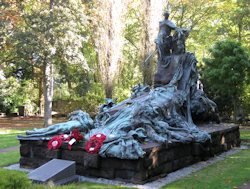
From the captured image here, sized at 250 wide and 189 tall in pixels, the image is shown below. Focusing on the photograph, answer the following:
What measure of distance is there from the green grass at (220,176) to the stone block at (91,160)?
58.4 inches

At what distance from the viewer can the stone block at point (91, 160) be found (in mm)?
5605

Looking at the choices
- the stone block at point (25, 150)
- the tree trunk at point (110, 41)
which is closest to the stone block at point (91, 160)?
the stone block at point (25, 150)

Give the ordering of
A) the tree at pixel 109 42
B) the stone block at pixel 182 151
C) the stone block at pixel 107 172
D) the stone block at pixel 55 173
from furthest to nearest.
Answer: the tree at pixel 109 42 → the stone block at pixel 182 151 → the stone block at pixel 107 172 → the stone block at pixel 55 173

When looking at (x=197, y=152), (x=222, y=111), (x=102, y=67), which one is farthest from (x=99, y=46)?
(x=197, y=152)

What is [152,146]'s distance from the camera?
5703 millimetres

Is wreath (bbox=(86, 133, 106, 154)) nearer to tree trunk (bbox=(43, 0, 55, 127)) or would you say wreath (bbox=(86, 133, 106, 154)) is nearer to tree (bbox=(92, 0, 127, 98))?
tree (bbox=(92, 0, 127, 98))

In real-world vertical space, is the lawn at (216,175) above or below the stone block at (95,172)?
below

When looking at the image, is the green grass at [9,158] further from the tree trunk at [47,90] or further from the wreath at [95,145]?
the tree trunk at [47,90]

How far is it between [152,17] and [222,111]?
9438 mm

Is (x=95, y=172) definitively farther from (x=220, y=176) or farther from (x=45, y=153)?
(x=220, y=176)

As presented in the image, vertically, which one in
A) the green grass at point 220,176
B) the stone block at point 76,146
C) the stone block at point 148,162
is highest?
the stone block at point 76,146

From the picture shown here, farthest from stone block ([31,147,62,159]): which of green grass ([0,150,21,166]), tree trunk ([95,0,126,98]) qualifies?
tree trunk ([95,0,126,98])

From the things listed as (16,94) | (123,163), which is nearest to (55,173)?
(123,163)

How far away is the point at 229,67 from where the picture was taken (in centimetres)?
1605
